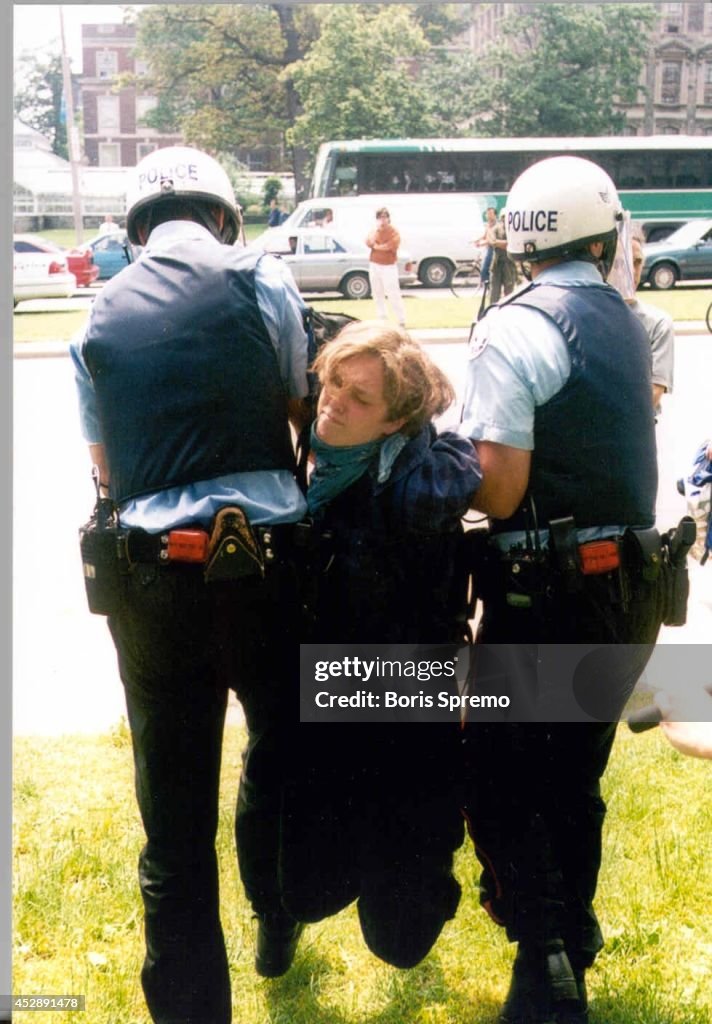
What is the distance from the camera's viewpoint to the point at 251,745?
7.83 ft

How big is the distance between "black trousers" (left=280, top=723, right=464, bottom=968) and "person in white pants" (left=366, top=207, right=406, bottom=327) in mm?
853

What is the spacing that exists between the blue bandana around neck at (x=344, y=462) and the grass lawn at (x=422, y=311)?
28 cm

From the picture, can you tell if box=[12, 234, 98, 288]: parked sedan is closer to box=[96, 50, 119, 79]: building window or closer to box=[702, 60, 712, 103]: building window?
box=[96, 50, 119, 79]: building window

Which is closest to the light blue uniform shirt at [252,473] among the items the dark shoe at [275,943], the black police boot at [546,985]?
the dark shoe at [275,943]

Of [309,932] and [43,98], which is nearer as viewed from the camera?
[43,98]

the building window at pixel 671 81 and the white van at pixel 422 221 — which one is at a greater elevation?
the building window at pixel 671 81

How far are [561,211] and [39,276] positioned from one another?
1060mm

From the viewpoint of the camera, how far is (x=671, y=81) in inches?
99.7

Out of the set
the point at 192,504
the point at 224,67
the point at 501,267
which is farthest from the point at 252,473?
the point at 224,67

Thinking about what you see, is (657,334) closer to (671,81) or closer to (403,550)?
(671,81)

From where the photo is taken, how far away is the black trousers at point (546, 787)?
2340 mm

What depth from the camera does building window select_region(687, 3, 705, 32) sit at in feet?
7.86

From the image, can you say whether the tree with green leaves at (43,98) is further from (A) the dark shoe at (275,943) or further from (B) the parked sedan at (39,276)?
(A) the dark shoe at (275,943)

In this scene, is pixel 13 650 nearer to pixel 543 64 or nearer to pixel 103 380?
pixel 103 380
